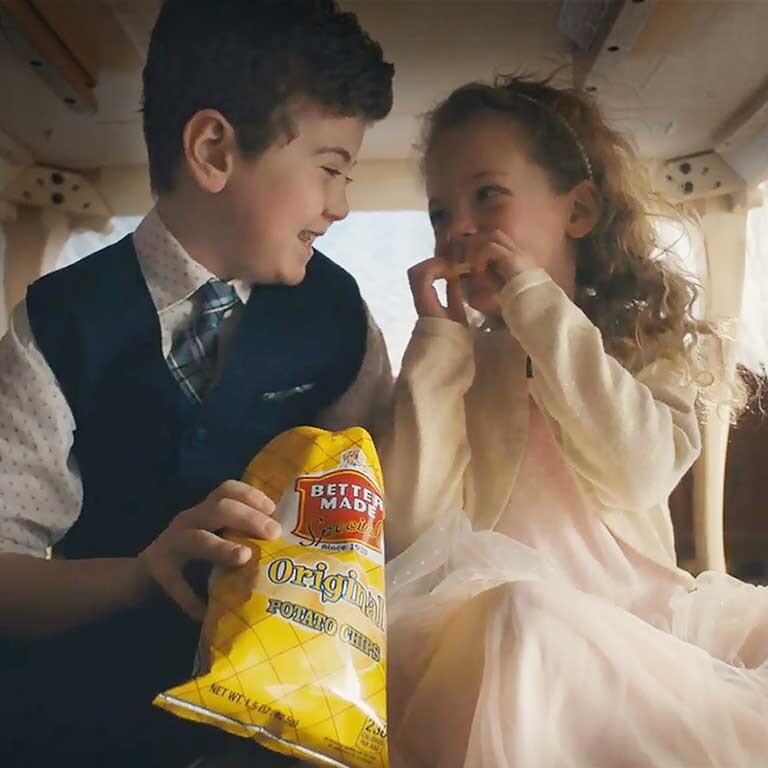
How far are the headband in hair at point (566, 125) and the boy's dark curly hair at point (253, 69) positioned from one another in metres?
0.10

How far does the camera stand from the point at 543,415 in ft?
2.31

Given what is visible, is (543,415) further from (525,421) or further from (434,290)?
(434,290)

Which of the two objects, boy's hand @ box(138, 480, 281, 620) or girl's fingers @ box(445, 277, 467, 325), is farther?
girl's fingers @ box(445, 277, 467, 325)

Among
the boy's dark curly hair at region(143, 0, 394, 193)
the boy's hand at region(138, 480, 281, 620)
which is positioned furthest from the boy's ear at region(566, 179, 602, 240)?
the boy's hand at region(138, 480, 281, 620)

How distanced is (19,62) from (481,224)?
358 millimetres

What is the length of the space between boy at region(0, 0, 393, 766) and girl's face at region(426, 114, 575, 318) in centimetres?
6

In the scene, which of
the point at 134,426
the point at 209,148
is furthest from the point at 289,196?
the point at 134,426

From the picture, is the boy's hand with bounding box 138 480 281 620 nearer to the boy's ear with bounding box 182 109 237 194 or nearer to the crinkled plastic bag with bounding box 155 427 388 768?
the crinkled plastic bag with bounding box 155 427 388 768

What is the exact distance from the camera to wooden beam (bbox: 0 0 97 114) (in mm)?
704

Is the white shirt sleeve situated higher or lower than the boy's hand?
higher

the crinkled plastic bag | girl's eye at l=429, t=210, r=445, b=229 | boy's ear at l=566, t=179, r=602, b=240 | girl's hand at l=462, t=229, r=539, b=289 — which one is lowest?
the crinkled plastic bag

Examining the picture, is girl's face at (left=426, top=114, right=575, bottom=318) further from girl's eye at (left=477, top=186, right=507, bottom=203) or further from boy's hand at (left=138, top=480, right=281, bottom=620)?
boy's hand at (left=138, top=480, right=281, bottom=620)

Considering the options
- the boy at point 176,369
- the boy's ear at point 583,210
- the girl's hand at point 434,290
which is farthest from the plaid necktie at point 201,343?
the boy's ear at point 583,210

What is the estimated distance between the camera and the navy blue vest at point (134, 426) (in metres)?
0.61
